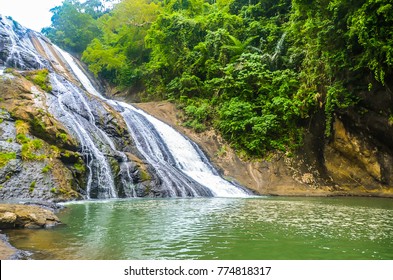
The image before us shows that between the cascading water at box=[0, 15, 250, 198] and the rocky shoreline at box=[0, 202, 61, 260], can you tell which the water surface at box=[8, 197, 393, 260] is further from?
the cascading water at box=[0, 15, 250, 198]

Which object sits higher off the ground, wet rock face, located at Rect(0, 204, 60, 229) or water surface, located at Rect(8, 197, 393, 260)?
wet rock face, located at Rect(0, 204, 60, 229)

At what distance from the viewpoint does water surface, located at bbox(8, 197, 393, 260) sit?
4.88 meters

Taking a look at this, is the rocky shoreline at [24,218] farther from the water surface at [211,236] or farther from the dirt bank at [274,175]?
the dirt bank at [274,175]

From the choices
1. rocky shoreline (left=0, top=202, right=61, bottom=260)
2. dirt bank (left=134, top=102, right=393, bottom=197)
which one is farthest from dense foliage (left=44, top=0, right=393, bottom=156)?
rocky shoreline (left=0, top=202, right=61, bottom=260)

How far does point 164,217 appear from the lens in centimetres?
804

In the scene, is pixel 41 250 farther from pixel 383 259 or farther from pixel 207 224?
pixel 383 259

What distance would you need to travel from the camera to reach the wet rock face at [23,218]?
634cm

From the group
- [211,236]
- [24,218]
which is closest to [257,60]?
[211,236]

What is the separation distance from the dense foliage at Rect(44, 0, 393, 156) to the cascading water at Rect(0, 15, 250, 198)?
2.88m

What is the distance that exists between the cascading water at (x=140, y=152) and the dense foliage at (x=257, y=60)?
2.88m

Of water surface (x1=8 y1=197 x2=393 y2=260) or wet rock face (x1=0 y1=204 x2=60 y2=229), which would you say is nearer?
water surface (x1=8 y1=197 x2=393 y2=260)

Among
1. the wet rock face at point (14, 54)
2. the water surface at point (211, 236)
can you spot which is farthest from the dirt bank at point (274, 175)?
the wet rock face at point (14, 54)

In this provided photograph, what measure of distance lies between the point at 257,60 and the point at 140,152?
29.9 ft
